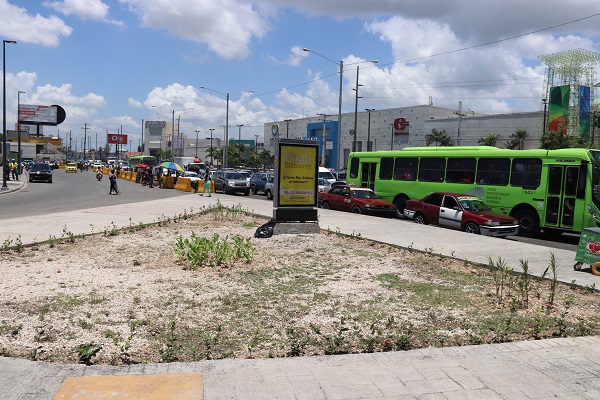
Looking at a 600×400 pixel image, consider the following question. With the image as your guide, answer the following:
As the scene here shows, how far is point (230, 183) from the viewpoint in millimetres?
35406

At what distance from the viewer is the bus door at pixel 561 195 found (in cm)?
1695

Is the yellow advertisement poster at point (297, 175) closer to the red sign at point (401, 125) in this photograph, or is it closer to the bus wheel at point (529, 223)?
the bus wheel at point (529, 223)

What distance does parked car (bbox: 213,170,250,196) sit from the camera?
35406 millimetres

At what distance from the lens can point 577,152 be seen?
17.0m

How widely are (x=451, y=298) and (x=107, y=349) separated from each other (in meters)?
4.80

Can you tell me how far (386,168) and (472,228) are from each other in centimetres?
900

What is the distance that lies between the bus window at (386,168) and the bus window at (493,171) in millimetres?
5121

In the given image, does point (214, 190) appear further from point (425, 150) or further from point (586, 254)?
point (586, 254)

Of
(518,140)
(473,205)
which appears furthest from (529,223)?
(518,140)

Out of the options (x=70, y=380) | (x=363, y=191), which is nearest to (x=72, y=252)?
(x=70, y=380)

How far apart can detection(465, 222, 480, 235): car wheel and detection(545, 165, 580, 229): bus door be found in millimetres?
2789

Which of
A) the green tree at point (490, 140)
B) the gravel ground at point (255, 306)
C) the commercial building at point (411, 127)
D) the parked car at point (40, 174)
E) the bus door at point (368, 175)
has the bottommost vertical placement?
the parked car at point (40, 174)

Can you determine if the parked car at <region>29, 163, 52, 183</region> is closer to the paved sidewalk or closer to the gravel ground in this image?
the gravel ground

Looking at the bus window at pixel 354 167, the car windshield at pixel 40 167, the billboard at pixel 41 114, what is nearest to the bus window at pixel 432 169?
the bus window at pixel 354 167
